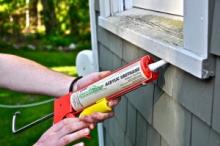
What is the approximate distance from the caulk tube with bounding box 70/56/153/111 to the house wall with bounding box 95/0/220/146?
0.40 feet

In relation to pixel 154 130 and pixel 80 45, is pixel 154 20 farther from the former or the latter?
pixel 80 45

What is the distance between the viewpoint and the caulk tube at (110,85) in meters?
1.28

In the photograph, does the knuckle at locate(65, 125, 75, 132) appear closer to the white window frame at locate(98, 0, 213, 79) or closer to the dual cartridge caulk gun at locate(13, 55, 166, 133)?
the dual cartridge caulk gun at locate(13, 55, 166, 133)

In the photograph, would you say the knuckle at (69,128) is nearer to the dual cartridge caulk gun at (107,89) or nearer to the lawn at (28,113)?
the dual cartridge caulk gun at (107,89)

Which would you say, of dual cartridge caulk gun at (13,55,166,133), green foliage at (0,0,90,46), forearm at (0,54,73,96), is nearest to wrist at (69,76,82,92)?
forearm at (0,54,73,96)

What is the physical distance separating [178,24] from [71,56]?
6827 mm

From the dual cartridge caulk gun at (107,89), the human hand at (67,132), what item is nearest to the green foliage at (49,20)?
the dual cartridge caulk gun at (107,89)

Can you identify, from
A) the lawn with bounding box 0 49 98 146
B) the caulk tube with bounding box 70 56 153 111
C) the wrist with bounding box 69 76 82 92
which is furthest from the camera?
the lawn with bounding box 0 49 98 146

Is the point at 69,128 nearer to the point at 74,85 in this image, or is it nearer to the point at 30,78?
the point at 74,85

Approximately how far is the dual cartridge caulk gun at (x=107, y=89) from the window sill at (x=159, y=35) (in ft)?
0.22

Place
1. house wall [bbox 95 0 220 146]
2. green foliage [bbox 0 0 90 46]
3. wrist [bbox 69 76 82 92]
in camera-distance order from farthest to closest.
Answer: green foliage [bbox 0 0 90 46] → wrist [bbox 69 76 82 92] → house wall [bbox 95 0 220 146]

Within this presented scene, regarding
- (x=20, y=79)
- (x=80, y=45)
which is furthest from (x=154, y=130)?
(x=80, y=45)

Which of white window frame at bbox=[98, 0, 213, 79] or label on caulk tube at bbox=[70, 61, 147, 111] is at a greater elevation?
white window frame at bbox=[98, 0, 213, 79]

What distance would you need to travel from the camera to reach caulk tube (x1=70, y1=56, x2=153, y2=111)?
4.19 feet
